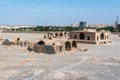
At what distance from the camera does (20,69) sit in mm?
24516

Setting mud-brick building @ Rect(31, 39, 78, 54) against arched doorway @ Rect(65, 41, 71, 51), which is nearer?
mud-brick building @ Rect(31, 39, 78, 54)

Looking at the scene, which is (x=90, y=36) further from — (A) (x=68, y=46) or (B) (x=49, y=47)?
Answer: (B) (x=49, y=47)

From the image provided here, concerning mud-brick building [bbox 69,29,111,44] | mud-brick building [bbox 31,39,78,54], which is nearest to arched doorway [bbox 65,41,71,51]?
mud-brick building [bbox 31,39,78,54]

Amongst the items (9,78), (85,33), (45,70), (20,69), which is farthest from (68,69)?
(85,33)

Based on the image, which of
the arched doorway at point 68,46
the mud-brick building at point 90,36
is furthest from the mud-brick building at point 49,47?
the mud-brick building at point 90,36

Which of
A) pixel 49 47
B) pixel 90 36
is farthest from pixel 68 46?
pixel 90 36

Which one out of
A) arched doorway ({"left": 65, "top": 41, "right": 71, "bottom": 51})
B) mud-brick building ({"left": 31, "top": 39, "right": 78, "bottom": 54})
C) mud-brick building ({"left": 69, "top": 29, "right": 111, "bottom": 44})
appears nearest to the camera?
mud-brick building ({"left": 31, "top": 39, "right": 78, "bottom": 54})

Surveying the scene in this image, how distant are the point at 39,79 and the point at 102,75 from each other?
5.16m

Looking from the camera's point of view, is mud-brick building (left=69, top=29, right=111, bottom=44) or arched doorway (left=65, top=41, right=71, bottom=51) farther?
mud-brick building (left=69, top=29, right=111, bottom=44)

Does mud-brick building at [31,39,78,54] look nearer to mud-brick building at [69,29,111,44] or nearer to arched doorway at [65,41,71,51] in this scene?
arched doorway at [65,41,71,51]

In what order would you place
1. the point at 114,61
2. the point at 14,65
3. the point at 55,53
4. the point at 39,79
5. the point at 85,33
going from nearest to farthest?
1. the point at 39,79
2. the point at 14,65
3. the point at 114,61
4. the point at 55,53
5. the point at 85,33

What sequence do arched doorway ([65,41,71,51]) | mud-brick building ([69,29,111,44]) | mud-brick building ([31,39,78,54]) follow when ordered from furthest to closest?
mud-brick building ([69,29,111,44]), arched doorway ([65,41,71,51]), mud-brick building ([31,39,78,54])

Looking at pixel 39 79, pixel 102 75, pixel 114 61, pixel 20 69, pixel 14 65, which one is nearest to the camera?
pixel 39 79

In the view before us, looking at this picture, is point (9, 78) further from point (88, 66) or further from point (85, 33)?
point (85, 33)
